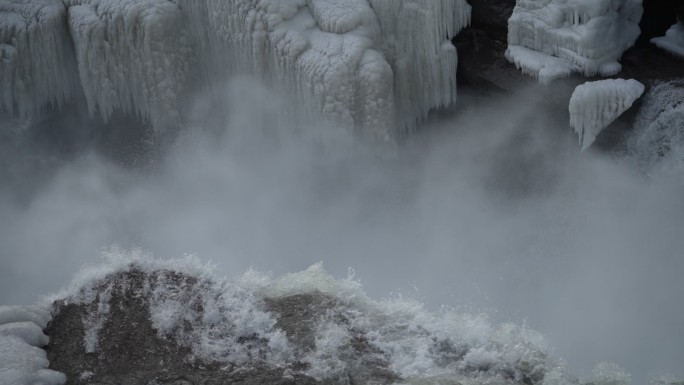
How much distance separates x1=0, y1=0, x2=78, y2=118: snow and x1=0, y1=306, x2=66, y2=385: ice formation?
4.09 m

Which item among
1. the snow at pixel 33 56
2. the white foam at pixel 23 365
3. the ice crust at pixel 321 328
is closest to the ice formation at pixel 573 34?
the ice crust at pixel 321 328

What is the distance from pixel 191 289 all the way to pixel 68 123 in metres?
4.53

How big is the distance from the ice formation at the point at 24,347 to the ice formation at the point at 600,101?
16.9ft

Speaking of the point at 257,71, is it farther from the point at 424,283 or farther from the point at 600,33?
the point at 600,33

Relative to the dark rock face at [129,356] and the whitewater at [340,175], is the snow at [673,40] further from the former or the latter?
the dark rock face at [129,356]

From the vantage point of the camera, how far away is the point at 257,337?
18.2 feet

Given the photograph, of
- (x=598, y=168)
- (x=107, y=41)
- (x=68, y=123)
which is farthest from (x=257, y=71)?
(x=598, y=168)

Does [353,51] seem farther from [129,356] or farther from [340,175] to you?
[129,356]

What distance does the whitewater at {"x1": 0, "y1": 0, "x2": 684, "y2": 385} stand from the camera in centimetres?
743

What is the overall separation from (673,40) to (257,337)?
17.6ft

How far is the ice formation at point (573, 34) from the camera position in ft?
25.0

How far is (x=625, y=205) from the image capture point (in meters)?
7.73

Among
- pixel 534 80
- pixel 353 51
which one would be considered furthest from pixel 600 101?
pixel 353 51

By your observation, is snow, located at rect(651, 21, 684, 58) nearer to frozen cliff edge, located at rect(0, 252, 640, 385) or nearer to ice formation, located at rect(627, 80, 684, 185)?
ice formation, located at rect(627, 80, 684, 185)
